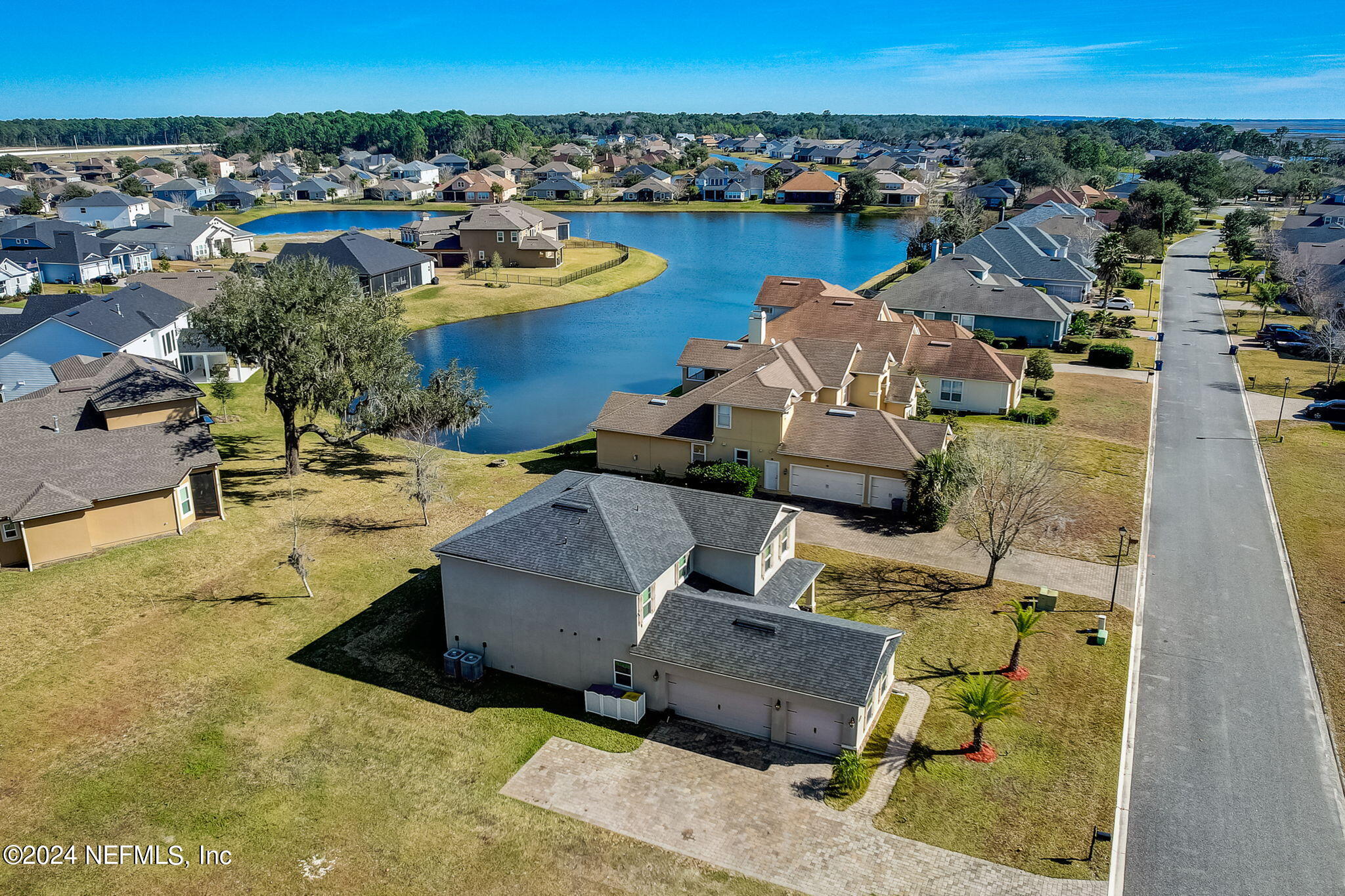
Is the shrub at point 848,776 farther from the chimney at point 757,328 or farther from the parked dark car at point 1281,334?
the parked dark car at point 1281,334

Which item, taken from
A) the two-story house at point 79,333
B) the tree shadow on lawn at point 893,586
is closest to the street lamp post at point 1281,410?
the tree shadow on lawn at point 893,586

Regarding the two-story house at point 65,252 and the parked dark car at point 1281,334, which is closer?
the parked dark car at point 1281,334

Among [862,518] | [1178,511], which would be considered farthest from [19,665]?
[1178,511]

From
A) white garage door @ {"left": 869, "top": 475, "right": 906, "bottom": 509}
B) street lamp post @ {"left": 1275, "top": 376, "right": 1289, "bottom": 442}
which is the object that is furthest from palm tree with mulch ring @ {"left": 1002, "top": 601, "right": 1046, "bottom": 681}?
street lamp post @ {"left": 1275, "top": 376, "right": 1289, "bottom": 442}

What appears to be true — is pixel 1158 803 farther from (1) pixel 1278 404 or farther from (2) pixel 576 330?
(2) pixel 576 330

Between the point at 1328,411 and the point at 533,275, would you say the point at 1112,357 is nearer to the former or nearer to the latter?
the point at 1328,411

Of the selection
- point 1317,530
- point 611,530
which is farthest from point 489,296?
point 1317,530
